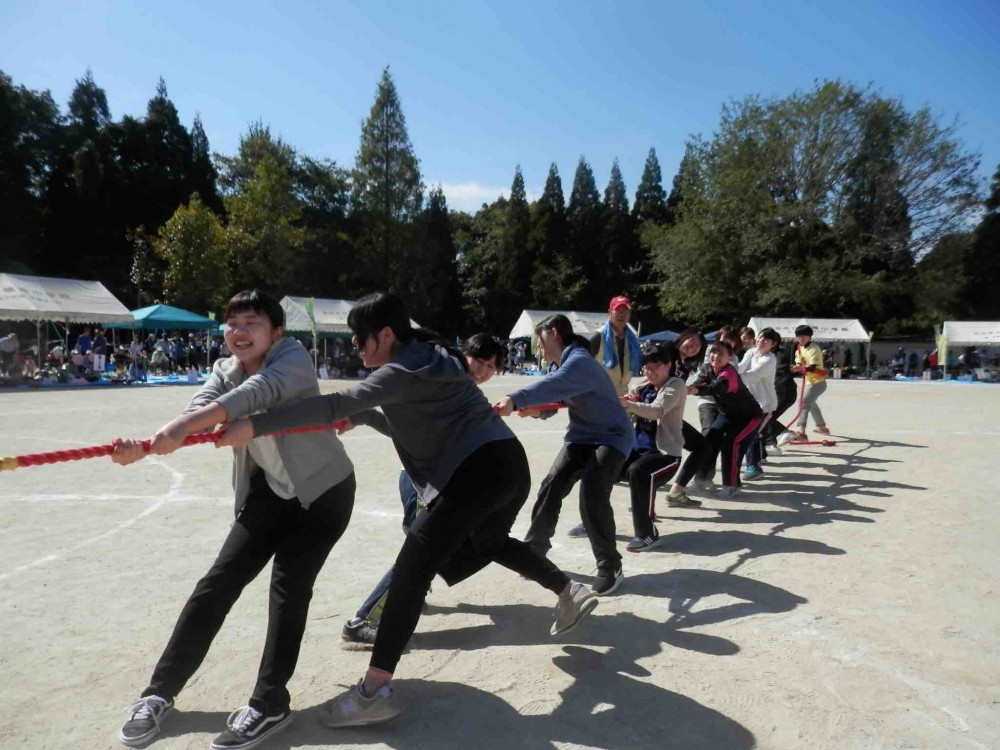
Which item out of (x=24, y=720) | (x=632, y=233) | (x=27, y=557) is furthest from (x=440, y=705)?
(x=632, y=233)

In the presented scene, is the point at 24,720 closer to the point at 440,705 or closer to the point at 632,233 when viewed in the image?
the point at 440,705

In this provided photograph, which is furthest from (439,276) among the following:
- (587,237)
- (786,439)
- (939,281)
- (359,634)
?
(359,634)

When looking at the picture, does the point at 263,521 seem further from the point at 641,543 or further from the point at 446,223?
the point at 446,223

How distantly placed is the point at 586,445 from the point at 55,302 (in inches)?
1006

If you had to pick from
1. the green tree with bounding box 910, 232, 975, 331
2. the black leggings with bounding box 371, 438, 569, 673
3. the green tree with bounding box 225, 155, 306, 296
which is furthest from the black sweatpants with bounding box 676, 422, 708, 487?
the green tree with bounding box 910, 232, 975, 331

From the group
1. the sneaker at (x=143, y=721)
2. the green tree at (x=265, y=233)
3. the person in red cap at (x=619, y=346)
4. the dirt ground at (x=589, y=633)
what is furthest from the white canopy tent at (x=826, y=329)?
the sneaker at (x=143, y=721)

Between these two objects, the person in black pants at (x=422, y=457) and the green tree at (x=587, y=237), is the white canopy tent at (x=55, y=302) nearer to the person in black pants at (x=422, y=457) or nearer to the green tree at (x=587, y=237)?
the person in black pants at (x=422, y=457)

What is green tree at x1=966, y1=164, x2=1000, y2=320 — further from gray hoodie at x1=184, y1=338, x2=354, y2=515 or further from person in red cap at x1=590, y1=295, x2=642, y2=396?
gray hoodie at x1=184, y1=338, x2=354, y2=515

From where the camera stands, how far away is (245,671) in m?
3.47

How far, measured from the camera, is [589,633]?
13.1 ft

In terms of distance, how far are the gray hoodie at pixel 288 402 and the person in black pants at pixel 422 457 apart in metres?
0.17

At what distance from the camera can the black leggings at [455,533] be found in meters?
3.07

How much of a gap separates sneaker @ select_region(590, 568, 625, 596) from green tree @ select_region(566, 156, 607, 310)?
59.0 metres

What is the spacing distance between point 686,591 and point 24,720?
358 cm
